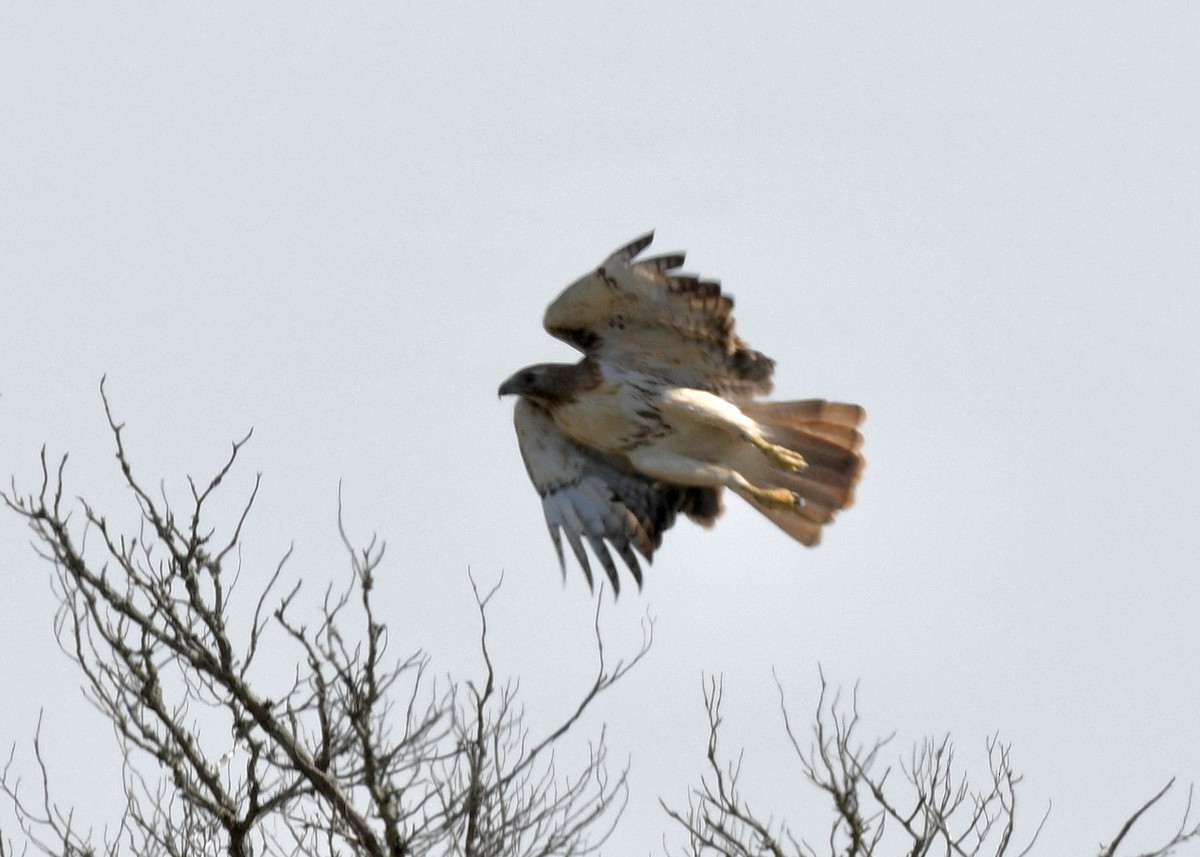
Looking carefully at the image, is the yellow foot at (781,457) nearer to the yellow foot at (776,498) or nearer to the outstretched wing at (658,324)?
the yellow foot at (776,498)

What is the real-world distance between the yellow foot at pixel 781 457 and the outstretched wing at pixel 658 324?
11.3 inches

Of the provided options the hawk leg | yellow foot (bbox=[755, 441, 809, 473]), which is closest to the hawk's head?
the hawk leg

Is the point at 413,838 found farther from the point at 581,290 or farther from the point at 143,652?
the point at 581,290

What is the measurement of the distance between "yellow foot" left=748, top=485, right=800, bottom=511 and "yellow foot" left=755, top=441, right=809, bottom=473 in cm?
14

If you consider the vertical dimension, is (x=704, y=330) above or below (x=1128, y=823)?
above

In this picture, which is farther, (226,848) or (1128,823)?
(226,848)

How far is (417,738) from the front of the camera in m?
5.94

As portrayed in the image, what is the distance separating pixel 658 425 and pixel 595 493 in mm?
561

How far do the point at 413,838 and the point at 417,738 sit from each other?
13.5 inches

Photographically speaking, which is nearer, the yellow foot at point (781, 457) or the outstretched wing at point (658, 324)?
the outstretched wing at point (658, 324)

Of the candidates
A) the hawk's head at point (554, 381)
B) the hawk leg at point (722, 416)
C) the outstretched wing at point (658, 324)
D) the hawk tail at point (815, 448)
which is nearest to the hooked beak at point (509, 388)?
the hawk's head at point (554, 381)

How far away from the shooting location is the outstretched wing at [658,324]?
26.1ft

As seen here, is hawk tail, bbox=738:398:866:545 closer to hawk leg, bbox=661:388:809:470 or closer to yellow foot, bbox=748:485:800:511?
yellow foot, bbox=748:485:800:511

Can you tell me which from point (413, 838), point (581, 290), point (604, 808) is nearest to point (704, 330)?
point (581, 290)
